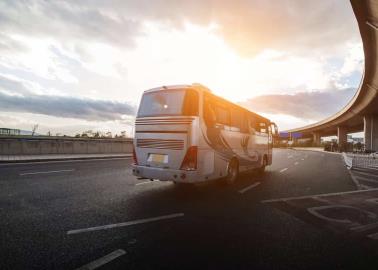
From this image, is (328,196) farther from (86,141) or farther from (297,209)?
(86,141)

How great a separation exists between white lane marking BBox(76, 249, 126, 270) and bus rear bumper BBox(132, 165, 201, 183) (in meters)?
3.61

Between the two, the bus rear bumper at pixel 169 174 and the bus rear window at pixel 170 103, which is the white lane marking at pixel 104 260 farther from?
the bus rear window at pixel 170 103

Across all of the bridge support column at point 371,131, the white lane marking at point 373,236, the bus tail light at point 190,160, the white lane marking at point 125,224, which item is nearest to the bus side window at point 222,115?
the bus tail light at point 190,160

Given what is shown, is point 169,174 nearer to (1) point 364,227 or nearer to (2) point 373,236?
(1) point 364,227

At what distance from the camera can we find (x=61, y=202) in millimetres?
6516

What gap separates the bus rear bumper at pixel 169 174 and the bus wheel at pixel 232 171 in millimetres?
2430

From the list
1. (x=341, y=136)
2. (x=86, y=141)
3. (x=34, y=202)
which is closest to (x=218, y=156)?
(x=34, y=202)

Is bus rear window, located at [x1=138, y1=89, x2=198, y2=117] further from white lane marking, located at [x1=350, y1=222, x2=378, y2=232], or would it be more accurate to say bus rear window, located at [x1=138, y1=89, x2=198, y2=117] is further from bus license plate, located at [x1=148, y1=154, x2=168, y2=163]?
white lane marking, located at [x1=350, y1=222, x2=378, y2=232]

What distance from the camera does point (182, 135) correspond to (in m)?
7.54

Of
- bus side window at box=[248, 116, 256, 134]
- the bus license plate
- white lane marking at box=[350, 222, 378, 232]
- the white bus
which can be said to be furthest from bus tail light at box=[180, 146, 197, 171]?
bus side window at box=[248, 116, 256, 134]

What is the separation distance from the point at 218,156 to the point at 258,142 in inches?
206

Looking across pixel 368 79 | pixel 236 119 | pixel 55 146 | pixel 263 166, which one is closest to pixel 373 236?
pixel 236 119

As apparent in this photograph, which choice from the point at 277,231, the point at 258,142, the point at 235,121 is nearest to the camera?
the point at 277,231

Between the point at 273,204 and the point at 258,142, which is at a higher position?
the point at 258,142
